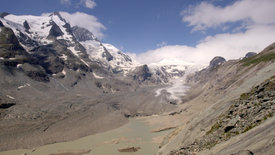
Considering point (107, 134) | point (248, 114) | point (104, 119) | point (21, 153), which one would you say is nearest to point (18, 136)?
point (21, 153)

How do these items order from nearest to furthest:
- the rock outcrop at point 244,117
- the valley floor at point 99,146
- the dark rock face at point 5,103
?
the rock outcrop at point 244,117
the valley floor at point 99,146
the dark rock face at point 5,103

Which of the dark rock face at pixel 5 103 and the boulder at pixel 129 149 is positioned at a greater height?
the dark rock face at pixel 5 103

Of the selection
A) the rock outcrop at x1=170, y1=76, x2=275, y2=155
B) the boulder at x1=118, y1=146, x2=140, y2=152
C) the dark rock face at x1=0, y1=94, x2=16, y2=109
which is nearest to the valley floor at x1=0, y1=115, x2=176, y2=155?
the boulder at x1=118, y1=146, x2=140, y2=152

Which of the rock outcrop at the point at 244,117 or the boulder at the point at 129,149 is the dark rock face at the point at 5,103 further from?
the rock outcrop at the point at 244,117

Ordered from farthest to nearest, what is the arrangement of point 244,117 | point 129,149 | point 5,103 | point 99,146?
point 5,103 → point 99,146 → point 129,149 → point 244,117

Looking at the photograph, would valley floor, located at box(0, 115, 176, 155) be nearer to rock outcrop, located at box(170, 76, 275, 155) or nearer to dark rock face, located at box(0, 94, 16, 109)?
rock outcrop, located at box(170, 76, 275, 155)

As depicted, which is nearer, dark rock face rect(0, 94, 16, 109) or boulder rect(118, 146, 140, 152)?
boulder rect(118, 146, 140, 152)

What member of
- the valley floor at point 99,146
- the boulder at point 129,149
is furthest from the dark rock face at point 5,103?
→ the boulder at point 129,149

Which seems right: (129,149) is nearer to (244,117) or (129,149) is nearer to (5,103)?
(244,117)

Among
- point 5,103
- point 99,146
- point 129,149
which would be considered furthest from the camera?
point 5,103

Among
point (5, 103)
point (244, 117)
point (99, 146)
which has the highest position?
point (5, 103)

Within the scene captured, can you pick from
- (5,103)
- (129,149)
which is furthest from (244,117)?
(5,103)

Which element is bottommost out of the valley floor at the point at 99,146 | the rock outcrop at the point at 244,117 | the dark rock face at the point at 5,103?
the valley floor at the point at 99,146
